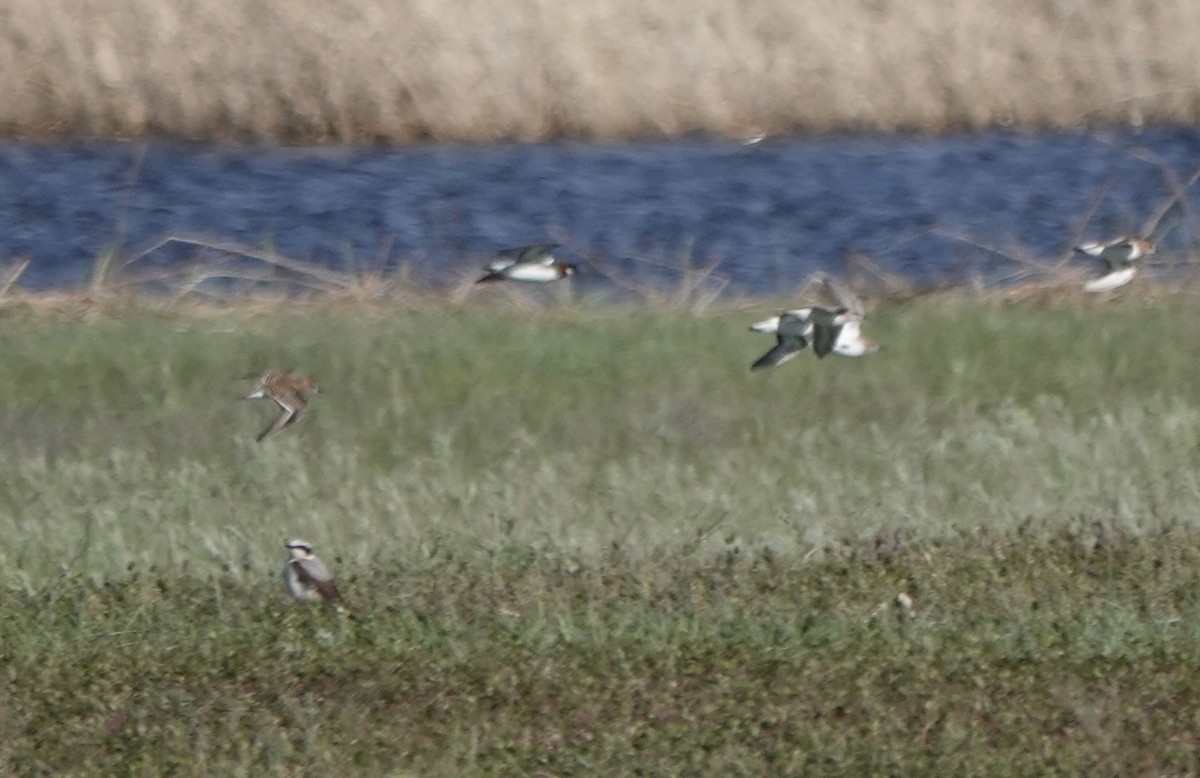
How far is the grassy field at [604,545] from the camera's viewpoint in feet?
21.9

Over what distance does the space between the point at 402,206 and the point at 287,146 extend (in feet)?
6.54

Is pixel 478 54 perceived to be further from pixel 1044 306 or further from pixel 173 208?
pixel 1044 306

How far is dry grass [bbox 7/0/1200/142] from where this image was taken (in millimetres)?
19062

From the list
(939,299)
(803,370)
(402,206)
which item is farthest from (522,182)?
(803,370)

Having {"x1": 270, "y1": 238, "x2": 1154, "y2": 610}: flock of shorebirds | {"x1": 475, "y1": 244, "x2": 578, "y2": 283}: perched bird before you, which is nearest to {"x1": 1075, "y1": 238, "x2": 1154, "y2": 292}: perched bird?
{"x1": 270, "y1": 238, "x2": 1154, "y2": 610}: flock of shorebirds

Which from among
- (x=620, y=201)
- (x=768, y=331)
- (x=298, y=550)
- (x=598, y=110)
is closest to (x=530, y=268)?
(x=768, y=331)

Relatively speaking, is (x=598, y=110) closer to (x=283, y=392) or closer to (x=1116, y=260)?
(x=1116, y=260)

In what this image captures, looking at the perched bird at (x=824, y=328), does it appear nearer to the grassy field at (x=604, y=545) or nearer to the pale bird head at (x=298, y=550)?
the grassy field at (x=604, y=545)

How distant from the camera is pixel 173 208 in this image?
1739 centimetres

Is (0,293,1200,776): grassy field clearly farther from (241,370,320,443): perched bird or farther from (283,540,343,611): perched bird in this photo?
(241,370,320,443): perched bird

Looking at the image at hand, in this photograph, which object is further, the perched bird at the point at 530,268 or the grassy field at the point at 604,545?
the perched bird at the point at 530,268

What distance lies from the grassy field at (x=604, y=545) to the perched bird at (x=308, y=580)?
7 cm

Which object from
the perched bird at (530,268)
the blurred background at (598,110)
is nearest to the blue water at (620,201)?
the blurred background at (598,110)

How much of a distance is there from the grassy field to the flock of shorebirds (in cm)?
12
